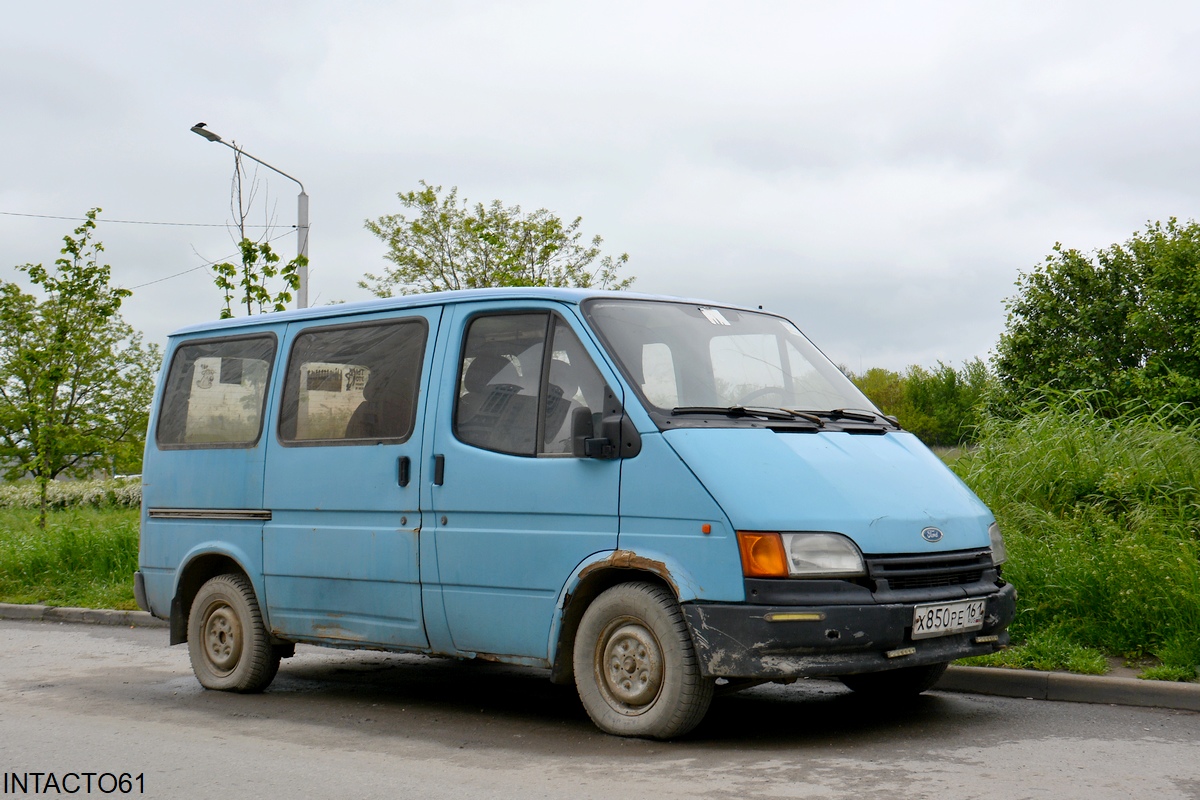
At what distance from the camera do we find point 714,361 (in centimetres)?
663

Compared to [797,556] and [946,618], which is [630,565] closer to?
[797,556]

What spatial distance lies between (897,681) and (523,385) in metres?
2.64

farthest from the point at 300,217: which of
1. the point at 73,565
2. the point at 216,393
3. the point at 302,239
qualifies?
the point at 216,393

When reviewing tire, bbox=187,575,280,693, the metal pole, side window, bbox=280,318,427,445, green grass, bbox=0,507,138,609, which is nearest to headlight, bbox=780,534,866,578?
side window, bbox=280,318,427,445

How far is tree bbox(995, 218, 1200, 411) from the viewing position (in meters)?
22.8

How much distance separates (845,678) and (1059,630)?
156cm

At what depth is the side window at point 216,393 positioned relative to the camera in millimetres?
8047

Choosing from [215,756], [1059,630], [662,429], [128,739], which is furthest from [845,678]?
[128,739]

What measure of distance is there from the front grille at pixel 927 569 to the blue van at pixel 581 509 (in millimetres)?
14

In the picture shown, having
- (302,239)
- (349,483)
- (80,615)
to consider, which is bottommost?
(80,615)

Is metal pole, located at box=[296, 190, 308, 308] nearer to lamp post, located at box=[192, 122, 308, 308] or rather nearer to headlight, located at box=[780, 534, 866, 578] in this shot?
lamp post, located at box=[192, 122, 308, 308]

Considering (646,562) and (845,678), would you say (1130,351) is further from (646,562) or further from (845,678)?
(646,562)

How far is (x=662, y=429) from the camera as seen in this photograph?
596 centimetres

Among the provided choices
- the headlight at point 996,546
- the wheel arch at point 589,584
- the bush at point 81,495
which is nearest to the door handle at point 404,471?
the wheel arch at point 589,584
